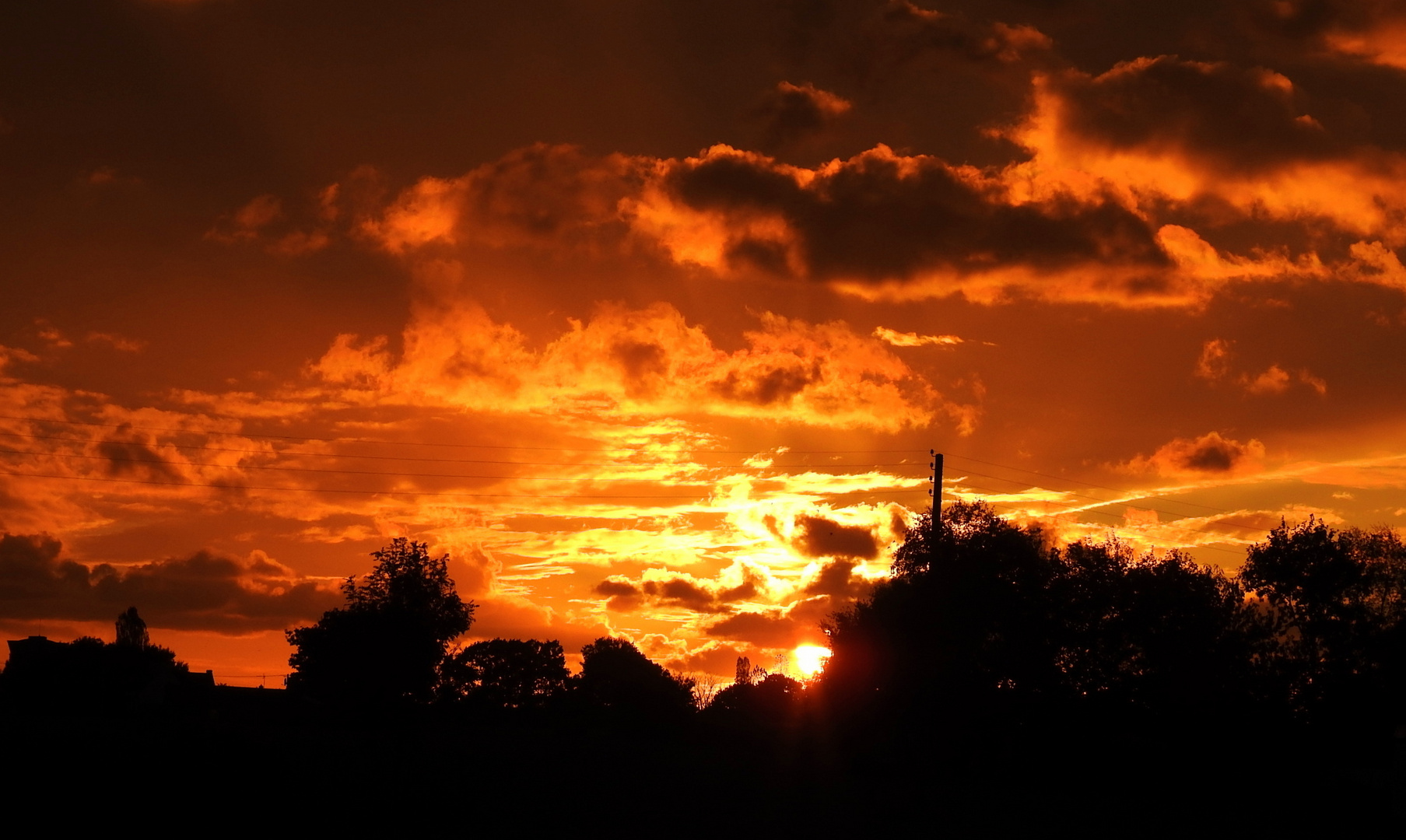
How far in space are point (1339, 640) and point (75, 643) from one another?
119m

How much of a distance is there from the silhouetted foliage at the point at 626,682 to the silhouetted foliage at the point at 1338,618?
62.8 meters

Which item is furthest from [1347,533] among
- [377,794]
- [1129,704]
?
[377,794]

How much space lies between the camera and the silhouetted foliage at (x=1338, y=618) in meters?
75.6

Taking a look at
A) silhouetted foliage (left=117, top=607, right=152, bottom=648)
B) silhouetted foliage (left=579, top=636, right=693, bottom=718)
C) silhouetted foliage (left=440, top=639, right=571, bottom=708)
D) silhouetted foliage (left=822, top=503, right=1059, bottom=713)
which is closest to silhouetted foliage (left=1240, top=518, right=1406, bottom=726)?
silhouetted foliage (left=822, top=503, right=1059, bottom=713)

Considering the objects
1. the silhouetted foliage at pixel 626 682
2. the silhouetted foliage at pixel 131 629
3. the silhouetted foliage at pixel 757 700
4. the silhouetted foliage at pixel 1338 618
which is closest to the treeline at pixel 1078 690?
the silhouetted foliage at pixel 1338 618

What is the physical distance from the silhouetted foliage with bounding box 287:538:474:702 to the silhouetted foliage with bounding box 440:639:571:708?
43.7 m

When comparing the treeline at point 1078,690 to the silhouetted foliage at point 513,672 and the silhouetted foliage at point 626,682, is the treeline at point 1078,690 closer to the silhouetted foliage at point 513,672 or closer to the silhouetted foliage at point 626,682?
the silhouetted foliage at point 626,682

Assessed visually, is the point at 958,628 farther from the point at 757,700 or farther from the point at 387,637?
the point at 757,700

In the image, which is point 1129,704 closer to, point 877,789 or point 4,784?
point 877,789

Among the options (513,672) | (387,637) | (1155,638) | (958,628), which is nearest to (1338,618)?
(1155,638)

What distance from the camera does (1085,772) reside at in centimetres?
7125

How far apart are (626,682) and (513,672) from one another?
19.8m

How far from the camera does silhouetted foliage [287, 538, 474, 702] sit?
9906 cm

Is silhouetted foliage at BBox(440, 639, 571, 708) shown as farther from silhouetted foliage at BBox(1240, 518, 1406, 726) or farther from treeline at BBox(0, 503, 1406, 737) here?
silhouetted foliage at BBox(1240, 518, 1406, 726)
